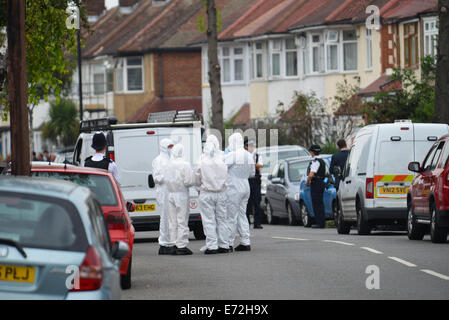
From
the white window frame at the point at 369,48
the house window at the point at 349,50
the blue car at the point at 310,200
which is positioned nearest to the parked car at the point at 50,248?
the blue car at the point at 310,200

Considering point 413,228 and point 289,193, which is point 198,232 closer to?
point 413,228

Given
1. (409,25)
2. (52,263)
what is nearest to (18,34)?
(52,263)

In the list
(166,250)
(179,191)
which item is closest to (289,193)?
(166,250)

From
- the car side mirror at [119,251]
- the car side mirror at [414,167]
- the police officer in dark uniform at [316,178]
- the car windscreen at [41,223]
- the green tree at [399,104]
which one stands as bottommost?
the police officer in dark uniform at [316,178]

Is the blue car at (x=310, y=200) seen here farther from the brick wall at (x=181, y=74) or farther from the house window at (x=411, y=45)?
the brick wall at (x=181, y=74)

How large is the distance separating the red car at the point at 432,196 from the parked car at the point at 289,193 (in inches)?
271

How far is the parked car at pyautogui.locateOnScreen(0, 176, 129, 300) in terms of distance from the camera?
26.4ft

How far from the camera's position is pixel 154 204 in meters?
22.6

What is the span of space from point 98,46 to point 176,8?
7.76 m

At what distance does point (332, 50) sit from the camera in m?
53.8

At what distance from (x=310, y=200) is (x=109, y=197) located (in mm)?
14138

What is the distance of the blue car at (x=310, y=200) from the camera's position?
27375 millimetres

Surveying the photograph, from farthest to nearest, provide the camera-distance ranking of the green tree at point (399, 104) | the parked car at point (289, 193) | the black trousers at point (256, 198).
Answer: the green tree at point (399, 104) < the parked car at point (289, 193) < the black trousers at point (256, 198)

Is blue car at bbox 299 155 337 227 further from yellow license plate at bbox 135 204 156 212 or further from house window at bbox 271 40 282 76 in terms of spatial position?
house window at bbox 271 40 282 76
